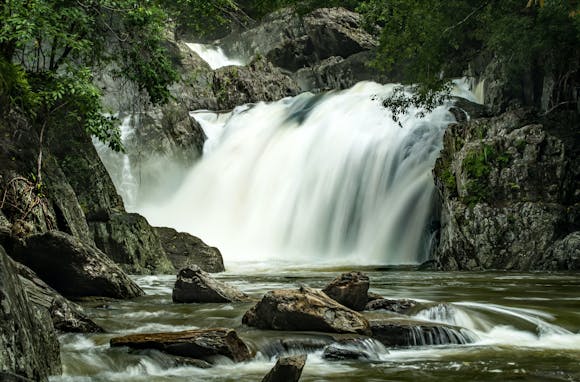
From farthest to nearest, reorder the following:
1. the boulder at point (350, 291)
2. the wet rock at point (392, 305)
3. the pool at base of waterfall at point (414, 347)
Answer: the wet rock at point (392, 305) < the boulder at point (350, 291) < the pool at base of waterfall at point (414, 347)

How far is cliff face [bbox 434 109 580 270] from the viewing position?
1691cm

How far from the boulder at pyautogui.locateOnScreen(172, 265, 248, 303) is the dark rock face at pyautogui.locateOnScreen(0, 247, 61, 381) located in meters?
4.88

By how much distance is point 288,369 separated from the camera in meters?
4.38

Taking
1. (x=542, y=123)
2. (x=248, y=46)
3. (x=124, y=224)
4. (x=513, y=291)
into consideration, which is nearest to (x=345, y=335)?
(x=513, y=291)

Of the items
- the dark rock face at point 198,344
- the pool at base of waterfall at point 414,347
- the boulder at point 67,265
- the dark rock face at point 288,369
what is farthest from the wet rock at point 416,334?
the boulder at point 67,265

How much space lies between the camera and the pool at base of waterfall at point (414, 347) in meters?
6.35

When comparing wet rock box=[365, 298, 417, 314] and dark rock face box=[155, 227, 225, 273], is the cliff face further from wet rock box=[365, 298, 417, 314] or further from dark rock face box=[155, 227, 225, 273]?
wet rock box=[365, 298, 417, 314]

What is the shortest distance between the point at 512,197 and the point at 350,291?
1018 cm

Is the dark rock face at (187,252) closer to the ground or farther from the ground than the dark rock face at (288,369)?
farther from the ground

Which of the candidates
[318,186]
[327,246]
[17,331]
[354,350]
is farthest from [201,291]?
[318,186]

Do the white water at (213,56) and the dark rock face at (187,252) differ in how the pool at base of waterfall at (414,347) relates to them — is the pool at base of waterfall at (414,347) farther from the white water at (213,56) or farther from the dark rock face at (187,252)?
the white water at (213,56)

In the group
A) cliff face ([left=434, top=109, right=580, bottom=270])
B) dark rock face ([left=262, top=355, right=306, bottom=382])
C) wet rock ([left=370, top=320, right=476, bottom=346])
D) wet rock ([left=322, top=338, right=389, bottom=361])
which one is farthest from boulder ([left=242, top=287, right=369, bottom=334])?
cliff face ([left=434, top=109, right=580, bottom=270])

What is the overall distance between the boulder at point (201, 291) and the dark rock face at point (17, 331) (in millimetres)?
4883

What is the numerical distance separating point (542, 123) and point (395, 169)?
4.72 metres
